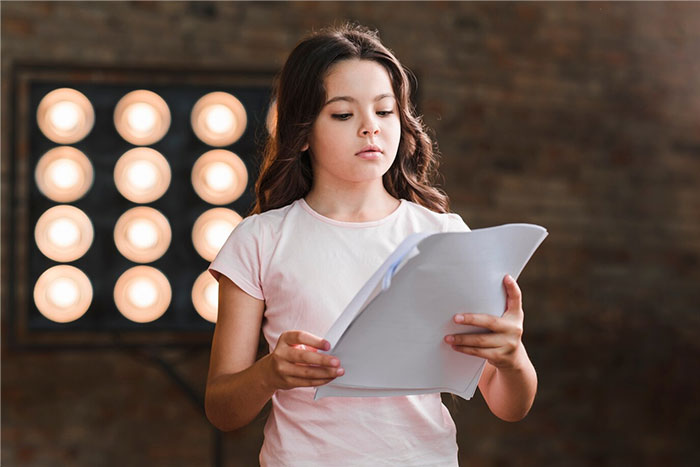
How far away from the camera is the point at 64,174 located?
2307mm

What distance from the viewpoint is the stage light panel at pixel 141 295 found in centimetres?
229

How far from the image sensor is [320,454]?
1068 millimetres

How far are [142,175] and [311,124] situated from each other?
130 cm

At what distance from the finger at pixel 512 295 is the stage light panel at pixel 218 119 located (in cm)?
148

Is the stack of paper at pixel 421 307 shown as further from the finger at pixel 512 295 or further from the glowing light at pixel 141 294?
the glowing light at pixel 141 294

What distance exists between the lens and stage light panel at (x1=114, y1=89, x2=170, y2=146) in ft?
7.63

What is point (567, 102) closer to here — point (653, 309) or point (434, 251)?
point (653, 309)

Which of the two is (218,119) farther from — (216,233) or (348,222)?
(348,222)

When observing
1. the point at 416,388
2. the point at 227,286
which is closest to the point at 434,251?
the point at 416,388

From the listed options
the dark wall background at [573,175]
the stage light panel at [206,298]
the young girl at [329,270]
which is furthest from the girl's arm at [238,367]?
the dark wall background at [573,175]

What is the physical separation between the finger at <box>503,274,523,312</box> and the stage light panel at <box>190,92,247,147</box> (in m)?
1.48

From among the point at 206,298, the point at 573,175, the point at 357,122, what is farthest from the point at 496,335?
the point at 573,175

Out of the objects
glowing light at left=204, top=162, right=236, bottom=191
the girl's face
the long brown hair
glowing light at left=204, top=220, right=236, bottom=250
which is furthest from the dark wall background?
the girl's face

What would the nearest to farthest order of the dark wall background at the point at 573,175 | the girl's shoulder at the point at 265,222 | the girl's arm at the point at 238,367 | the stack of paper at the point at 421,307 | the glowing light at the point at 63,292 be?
the stack of paper at the point at 421,307, the girl's arm at the point at 238,367, the girl's shoulder at the point at 265,222, the glowing light at the point at 63,292, the dark wall background at the point at 573,175
